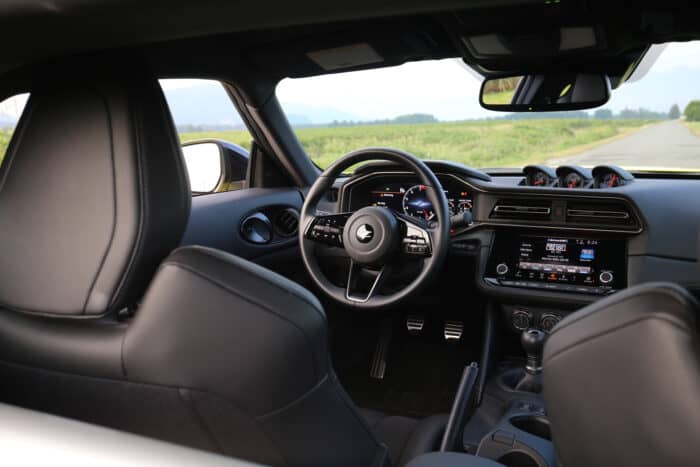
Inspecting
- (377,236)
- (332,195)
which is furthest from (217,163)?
(377,236)

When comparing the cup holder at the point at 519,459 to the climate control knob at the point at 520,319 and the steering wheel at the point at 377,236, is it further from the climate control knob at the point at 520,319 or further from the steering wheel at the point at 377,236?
the climate control knob at the point at 520,319

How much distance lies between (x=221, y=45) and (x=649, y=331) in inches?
100

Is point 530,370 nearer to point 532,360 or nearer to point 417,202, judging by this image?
point 532,360

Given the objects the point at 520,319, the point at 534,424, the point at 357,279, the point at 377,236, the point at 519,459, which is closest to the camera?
the point at 519,459

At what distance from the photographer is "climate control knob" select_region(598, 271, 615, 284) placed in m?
3.03

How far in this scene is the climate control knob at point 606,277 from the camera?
9.93 feet

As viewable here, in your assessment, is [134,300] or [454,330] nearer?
[134,300]

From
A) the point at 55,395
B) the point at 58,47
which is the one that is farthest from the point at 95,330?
the point at 58,47

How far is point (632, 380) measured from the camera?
3.03 feet

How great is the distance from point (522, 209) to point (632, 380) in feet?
7.69

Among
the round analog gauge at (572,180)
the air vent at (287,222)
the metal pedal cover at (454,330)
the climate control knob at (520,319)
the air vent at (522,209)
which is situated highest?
the round analog gauge at (572,180)

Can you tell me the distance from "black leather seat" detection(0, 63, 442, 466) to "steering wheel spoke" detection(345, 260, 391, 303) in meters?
1.27

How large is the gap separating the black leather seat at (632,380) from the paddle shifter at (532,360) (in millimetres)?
1992

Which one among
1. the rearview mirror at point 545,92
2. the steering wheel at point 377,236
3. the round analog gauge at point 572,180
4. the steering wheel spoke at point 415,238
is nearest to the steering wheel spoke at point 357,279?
the steering wheel at point 377,236
